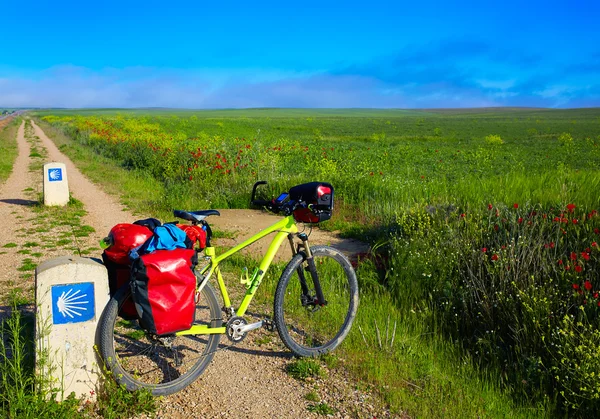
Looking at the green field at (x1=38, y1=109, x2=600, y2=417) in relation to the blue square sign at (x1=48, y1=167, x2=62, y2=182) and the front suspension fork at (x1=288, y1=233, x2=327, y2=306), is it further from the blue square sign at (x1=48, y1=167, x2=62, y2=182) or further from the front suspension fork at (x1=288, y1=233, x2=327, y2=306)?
the blue square sign at (x1=48, y1=167, x2=62, y2=182)

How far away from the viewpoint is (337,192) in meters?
11.0

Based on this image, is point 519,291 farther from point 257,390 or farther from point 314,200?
point 257,390

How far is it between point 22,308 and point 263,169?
8391 millimetres

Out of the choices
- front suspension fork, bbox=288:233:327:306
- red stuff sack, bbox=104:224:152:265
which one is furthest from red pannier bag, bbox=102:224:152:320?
front suspension fork, bbox=288:233:327:306

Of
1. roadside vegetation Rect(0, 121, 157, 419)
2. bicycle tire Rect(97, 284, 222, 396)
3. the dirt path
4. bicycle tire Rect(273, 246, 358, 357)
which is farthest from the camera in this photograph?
bicycle tire Rect(273, 246, 358, 357)

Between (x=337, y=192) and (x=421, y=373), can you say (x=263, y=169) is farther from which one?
(x=421, y=373)

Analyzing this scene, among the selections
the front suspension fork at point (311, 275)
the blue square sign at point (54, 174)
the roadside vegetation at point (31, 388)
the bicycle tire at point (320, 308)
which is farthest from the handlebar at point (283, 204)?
the blue square sign at point (54, 174)

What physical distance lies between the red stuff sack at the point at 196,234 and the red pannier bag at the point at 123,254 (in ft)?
0.89

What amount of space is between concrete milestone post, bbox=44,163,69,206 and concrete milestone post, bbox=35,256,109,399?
8233 mm

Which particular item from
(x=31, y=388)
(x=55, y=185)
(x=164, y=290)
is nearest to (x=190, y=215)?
(x=164, y=290)

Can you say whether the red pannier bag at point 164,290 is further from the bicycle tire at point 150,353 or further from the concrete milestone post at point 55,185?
the concrete milestone post at point 55,185

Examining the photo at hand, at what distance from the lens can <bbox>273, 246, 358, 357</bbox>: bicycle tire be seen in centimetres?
395

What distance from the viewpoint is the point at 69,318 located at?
123 inches

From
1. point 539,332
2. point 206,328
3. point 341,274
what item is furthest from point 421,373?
point 206,328
